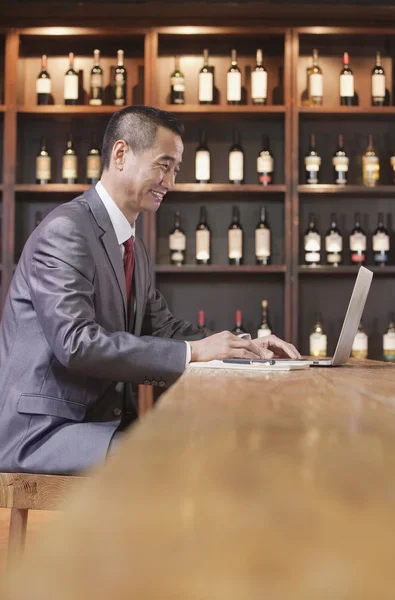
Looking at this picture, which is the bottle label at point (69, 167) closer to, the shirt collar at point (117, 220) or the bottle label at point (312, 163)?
the bottle label at point (312, 163)

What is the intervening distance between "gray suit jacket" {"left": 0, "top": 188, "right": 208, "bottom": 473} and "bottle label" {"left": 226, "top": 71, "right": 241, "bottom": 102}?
2158 mm

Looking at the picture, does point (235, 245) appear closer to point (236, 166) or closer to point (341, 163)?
point (236, 166)

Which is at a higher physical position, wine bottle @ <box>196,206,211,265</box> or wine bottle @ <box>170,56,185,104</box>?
wine bottle @ <box>170,56,185,104</box>

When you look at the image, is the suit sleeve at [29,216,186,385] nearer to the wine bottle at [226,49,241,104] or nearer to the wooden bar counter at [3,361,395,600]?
the wooden bar counter at [3,361,395,600]

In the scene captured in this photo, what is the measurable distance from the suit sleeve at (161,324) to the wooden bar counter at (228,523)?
173cm

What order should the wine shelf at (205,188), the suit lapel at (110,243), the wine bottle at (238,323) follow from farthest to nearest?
the wine shelf at (205,188) < the wine bottle at (238,323) < the suit lapel at (110,243)

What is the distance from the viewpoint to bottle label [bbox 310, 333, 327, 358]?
3.74 meters

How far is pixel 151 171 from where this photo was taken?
221 centimetres

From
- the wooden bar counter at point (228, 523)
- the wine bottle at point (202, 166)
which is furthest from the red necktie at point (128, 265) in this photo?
the wine bottle at point (202, 166)

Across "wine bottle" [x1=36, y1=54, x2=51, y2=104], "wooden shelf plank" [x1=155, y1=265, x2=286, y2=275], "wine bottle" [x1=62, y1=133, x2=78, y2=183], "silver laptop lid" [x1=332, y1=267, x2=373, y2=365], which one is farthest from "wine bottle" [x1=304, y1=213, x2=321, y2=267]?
"silver laptop lid" [x1=332, y1=267, x2=373, y2=365]

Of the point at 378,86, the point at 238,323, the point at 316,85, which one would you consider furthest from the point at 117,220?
the point at 378,86

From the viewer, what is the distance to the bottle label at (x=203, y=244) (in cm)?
387

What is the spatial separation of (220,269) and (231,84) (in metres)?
0.94

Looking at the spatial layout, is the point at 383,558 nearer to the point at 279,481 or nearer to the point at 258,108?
the point at 279,481
